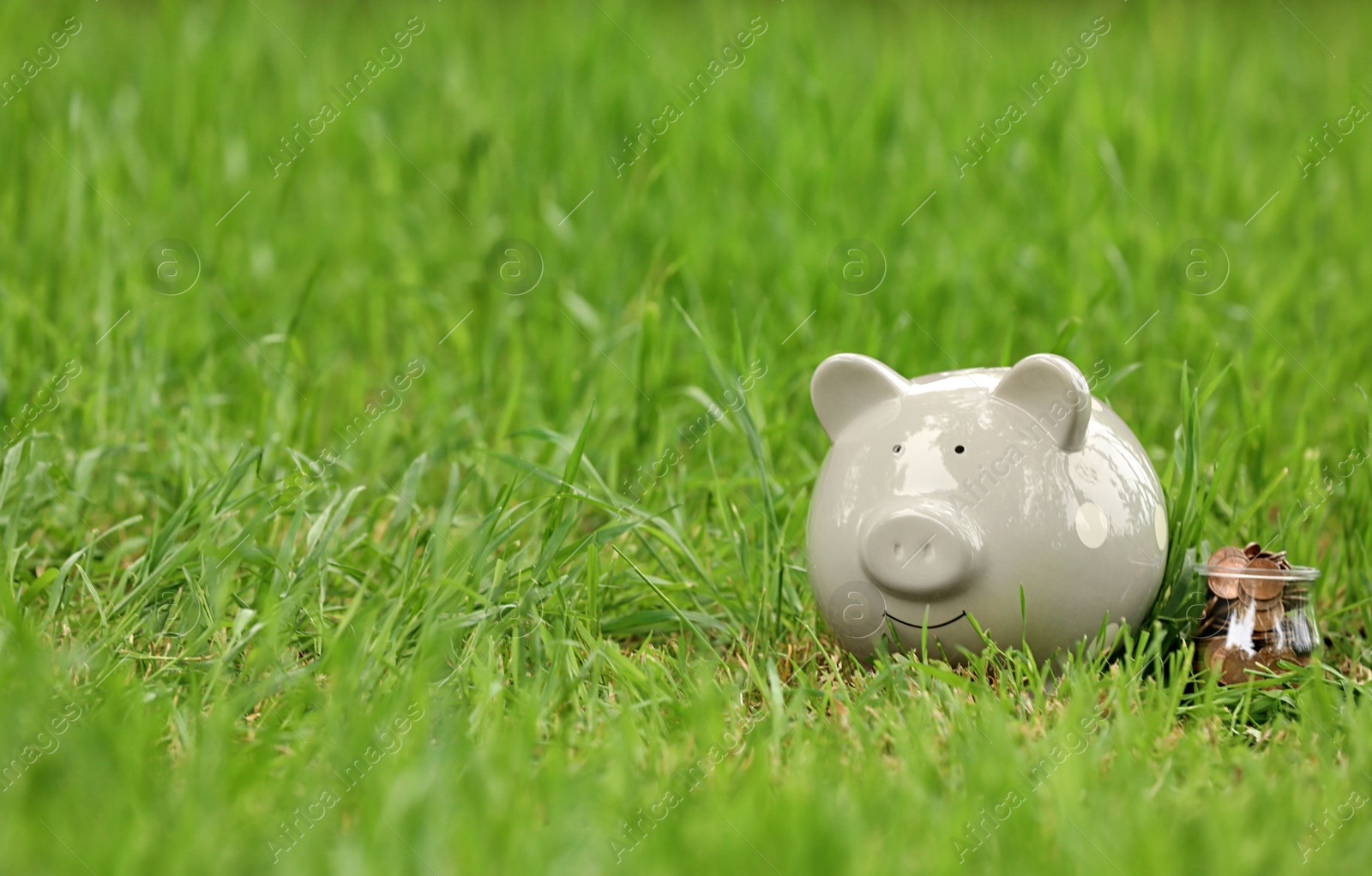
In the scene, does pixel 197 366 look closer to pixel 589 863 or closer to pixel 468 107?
pixel 468 107

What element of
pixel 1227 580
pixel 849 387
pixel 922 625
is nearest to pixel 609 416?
pixel 849 387

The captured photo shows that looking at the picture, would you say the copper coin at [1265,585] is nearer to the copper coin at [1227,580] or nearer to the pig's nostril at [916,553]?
the copper coin at [1227,580]

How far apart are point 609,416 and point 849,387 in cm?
128

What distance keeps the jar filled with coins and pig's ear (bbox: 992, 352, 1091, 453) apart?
46 centimetres

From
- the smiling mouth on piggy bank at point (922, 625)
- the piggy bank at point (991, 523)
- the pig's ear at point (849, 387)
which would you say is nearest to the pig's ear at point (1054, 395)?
the piggy bank at point (991, 523)

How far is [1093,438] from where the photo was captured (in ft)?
8.36

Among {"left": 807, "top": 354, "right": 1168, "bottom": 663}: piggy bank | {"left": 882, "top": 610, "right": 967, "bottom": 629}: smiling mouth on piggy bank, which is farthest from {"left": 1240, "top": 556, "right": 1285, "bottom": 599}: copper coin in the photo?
Answer: {"left": 882, "top": 610, "right": 967, "bottom": 629}: smiling mouth on piggy bank

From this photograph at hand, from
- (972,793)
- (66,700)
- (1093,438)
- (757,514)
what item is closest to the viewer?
(972,793)

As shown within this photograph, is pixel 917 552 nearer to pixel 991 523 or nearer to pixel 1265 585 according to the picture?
pixel 991 523

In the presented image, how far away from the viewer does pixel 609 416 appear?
3834 mm

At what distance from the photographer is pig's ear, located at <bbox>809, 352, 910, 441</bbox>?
2658mm

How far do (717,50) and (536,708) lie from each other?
4.70 m

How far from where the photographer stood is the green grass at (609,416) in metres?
1.96

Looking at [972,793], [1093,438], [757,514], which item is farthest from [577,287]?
[972,793]
